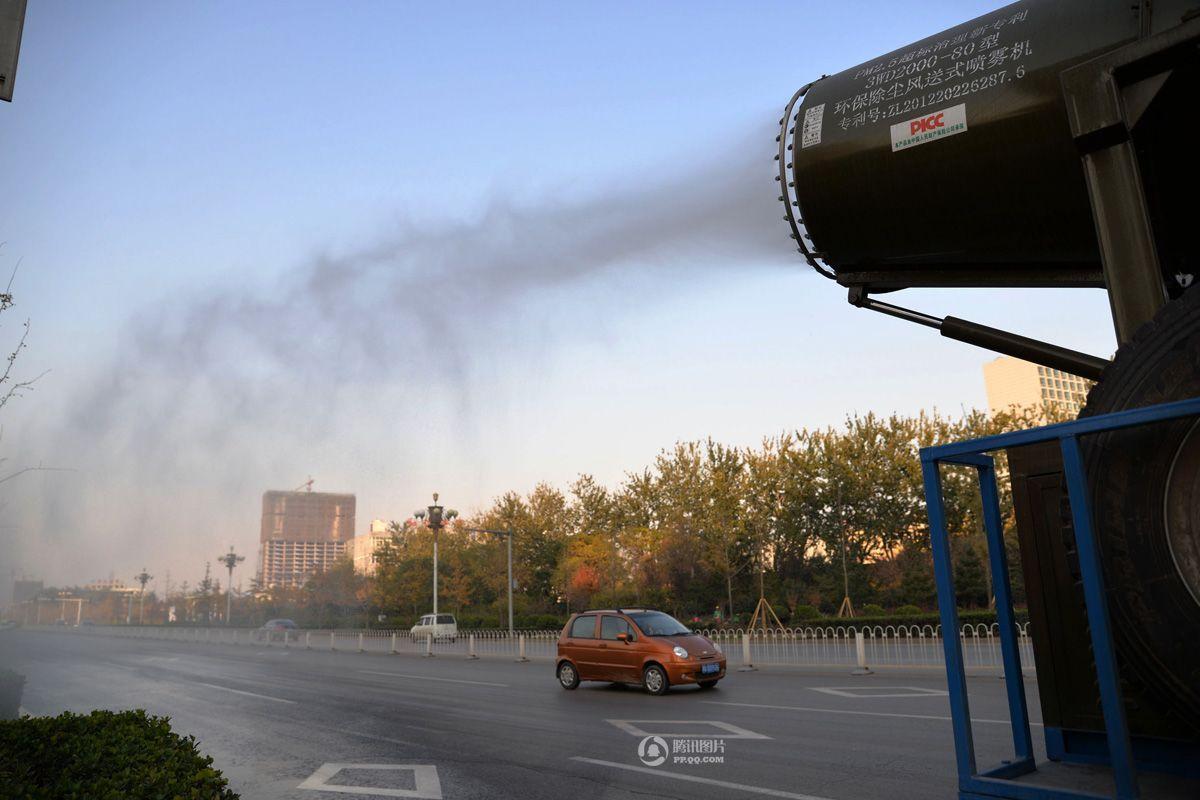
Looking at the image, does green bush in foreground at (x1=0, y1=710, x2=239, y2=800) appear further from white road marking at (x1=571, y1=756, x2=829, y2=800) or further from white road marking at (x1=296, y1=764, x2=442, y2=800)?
white road marking at (x1=571, y1=756, x2=829, y2=800)

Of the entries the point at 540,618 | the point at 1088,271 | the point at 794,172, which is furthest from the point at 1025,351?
the point at 540,618

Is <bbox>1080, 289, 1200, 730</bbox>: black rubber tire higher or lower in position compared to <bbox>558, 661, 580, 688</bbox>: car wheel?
higher

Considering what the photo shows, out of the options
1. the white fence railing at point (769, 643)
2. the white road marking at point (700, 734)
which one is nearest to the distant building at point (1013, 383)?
the white fence railing at point (769, 643)

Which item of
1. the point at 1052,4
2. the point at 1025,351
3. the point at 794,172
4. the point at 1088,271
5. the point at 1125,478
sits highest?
the point at 1052,4

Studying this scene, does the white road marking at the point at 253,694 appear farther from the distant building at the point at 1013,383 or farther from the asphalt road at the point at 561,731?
the distant building at the point at 1013,383

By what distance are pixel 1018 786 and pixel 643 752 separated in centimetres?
700

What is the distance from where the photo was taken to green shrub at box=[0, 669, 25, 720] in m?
11.1

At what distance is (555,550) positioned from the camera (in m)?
52.8

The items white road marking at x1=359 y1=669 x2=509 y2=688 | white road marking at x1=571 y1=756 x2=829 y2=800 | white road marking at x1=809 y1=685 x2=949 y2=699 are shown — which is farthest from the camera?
white road marking at x1=359 y1=669 x2=509 y2=688

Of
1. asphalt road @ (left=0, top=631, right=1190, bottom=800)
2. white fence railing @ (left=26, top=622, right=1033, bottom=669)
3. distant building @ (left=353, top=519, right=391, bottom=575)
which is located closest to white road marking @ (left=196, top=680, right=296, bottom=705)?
asphalt road @ (left=0, top=631, right=1190, bottom=800)

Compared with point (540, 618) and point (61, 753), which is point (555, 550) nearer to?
point (540, 618)

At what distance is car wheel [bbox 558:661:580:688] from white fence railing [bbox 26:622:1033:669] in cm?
597

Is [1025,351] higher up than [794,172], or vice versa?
[794,172]

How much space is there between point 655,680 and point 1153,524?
532 inches
